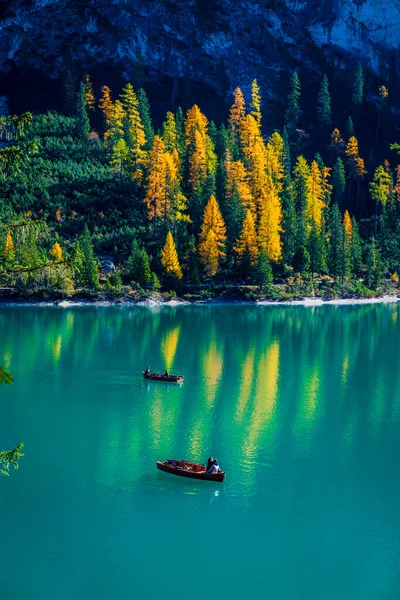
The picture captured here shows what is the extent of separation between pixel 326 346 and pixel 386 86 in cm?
10565

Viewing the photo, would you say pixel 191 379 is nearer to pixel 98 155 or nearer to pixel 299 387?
pixel 299 387

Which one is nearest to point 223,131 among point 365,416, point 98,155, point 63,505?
point 98,155

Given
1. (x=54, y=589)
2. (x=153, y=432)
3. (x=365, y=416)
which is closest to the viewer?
(x=54, y=589)

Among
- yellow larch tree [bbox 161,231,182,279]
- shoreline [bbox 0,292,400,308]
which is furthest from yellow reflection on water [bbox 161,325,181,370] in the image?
yellow larch tree [bbox 161,231,182,279]

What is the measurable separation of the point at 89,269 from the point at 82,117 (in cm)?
4058

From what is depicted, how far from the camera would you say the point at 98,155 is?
111000 mm

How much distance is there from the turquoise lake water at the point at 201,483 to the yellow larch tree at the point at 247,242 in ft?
120

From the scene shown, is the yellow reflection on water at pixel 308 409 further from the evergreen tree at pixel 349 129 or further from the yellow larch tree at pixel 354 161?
the evergreen tree at pixel 349 129

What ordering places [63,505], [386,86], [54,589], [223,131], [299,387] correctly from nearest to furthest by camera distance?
[54,589]
[63,505]
[299,387]
[223,131]
[386,86]

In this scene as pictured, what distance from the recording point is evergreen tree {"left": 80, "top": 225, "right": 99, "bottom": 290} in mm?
85438

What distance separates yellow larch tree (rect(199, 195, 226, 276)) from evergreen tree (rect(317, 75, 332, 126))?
54577mm

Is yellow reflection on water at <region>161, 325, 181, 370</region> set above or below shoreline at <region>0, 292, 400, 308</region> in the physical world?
below

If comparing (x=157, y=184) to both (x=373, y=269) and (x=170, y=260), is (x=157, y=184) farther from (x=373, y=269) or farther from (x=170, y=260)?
(x=373, y=269)

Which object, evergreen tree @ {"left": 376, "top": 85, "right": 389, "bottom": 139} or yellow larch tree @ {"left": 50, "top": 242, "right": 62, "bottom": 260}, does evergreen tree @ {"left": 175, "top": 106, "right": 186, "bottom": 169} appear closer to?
yellow larch tree @ {"left": 50, "top": 242, "right": 62, "bottom": 260}
